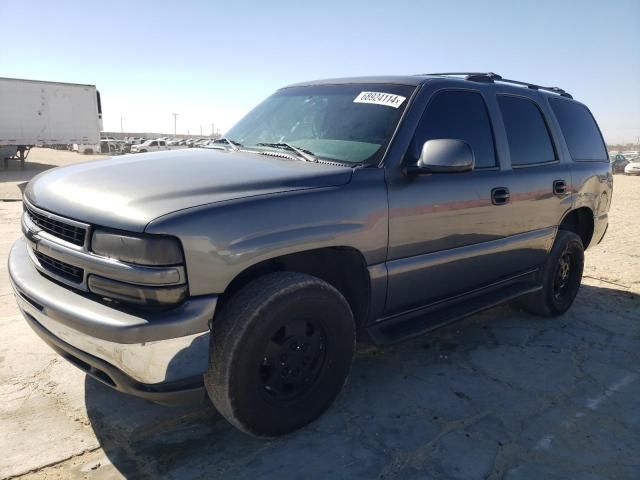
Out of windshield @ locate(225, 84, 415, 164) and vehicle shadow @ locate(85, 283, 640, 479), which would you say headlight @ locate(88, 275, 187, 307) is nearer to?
vehicle shadow @ locate(85, 283, 640, 479)

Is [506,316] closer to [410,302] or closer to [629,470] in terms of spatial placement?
[410,302]

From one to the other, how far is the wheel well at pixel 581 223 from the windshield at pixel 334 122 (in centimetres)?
236

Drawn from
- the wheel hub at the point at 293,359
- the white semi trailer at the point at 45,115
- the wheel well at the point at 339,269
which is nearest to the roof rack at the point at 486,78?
the wheel well at the point at 339,269

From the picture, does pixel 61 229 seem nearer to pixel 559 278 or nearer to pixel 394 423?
pixel 394 423

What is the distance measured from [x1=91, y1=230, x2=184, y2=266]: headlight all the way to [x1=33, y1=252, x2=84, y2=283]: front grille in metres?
0.30

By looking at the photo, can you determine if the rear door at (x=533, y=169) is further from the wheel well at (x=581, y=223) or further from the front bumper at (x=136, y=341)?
the front bumper at (x=136, y=341)

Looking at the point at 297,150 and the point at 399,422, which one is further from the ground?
the point at 297,150

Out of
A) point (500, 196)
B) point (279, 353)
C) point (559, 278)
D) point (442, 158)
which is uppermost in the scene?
point (442, 158)

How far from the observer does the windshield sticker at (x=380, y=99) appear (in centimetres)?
309

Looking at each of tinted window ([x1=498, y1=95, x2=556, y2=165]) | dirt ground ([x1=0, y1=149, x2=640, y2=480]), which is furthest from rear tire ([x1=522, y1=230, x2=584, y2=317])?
tinted window ([x1=498, y1=95, x2=556, y2=165])

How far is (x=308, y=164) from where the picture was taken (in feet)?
9.21

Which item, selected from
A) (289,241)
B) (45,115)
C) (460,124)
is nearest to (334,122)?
(460,124)

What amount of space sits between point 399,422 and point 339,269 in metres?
0.89

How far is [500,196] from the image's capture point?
3.47 meters
